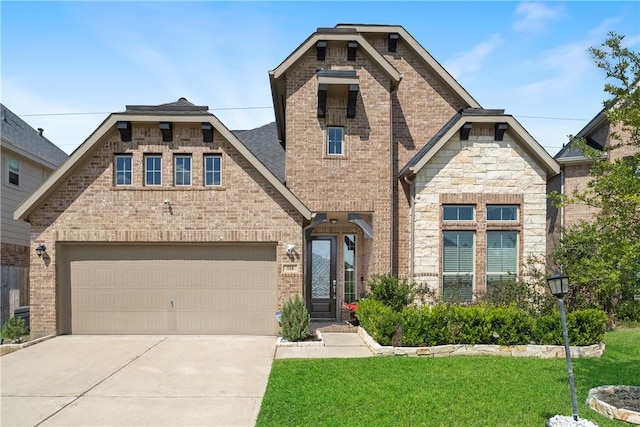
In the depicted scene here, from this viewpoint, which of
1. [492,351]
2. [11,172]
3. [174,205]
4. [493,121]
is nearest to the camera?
[492,351]

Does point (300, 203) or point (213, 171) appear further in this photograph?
point (213, 171)

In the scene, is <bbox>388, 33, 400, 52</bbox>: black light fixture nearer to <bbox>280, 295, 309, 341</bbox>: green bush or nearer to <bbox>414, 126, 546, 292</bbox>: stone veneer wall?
<bbox>414, 126, 546, 292</bbox>: stone veneer wall

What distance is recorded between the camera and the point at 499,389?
24.0 feet

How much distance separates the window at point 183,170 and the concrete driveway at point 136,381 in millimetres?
4017

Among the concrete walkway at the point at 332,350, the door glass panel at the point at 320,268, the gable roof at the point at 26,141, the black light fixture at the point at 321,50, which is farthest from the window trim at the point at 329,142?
the gable roof at the point at 26,141

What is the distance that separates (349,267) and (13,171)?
11.9 meters

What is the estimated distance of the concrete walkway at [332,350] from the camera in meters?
9.85

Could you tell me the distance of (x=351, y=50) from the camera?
13.6 metres

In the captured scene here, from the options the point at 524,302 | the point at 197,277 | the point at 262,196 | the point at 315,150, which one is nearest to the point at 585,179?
the point at 524,302

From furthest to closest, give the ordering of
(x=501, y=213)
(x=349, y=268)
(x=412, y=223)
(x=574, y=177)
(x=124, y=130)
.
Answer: (x=574, y=177) → (x=349, y=268) → (x=412, y=223) → (x=501, y=213) → (x=124, y=130)

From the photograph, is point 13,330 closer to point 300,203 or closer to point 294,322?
point 294,322

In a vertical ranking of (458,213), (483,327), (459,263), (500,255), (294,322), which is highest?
(458,213)

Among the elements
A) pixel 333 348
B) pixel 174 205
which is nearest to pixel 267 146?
pixel 174 205

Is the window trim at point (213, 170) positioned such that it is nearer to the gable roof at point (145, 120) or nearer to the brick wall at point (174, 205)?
the brick wall at point (174, 205)
